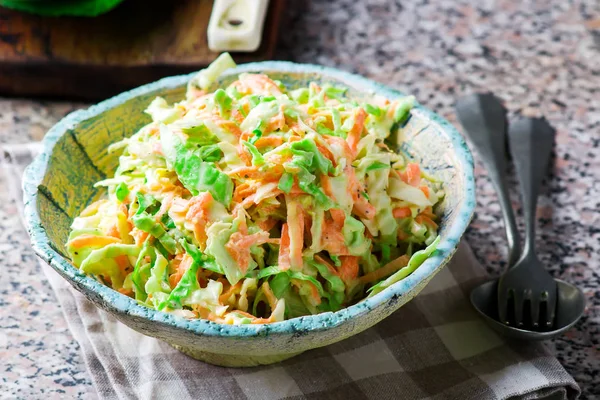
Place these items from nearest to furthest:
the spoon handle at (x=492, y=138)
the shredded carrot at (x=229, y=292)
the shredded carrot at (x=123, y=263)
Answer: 1. the shredded carrot at (x=229, y=292)
2. the shredded carrot at (x=123, y=263)
3. the spoon handle at (x=492, y=138)

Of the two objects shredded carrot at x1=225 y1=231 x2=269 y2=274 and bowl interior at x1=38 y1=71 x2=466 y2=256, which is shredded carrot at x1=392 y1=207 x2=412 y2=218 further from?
shredded carrot at x1=225 y1=231 x2=269 y2=274

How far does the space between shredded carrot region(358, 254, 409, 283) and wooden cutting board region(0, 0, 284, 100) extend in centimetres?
104

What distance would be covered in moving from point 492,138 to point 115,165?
1.02 meters

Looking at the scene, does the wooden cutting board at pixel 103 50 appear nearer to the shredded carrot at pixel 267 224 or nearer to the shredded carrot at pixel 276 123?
→ the shredded carrot at pixel 276 123

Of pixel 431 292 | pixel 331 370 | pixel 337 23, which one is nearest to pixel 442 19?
pixel 337 23

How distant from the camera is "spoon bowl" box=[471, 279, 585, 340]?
1649 millimetres

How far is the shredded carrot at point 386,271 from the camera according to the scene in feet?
5.14

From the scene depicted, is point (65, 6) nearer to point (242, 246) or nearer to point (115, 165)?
point (115, 165)

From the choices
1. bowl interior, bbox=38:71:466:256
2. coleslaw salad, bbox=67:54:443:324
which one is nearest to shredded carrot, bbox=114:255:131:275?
coleslaw salad, bbox=67:54:443:324

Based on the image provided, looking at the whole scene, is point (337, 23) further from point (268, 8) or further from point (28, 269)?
point (28, 269)

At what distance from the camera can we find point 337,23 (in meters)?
2.90

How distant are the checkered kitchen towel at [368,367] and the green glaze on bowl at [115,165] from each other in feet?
0.18

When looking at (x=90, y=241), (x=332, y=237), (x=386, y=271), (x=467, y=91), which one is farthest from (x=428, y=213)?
(x=467, y=91)

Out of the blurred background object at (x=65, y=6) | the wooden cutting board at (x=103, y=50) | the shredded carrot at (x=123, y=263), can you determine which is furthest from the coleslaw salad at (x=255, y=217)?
the blurred background object at (x=65, y=6)
